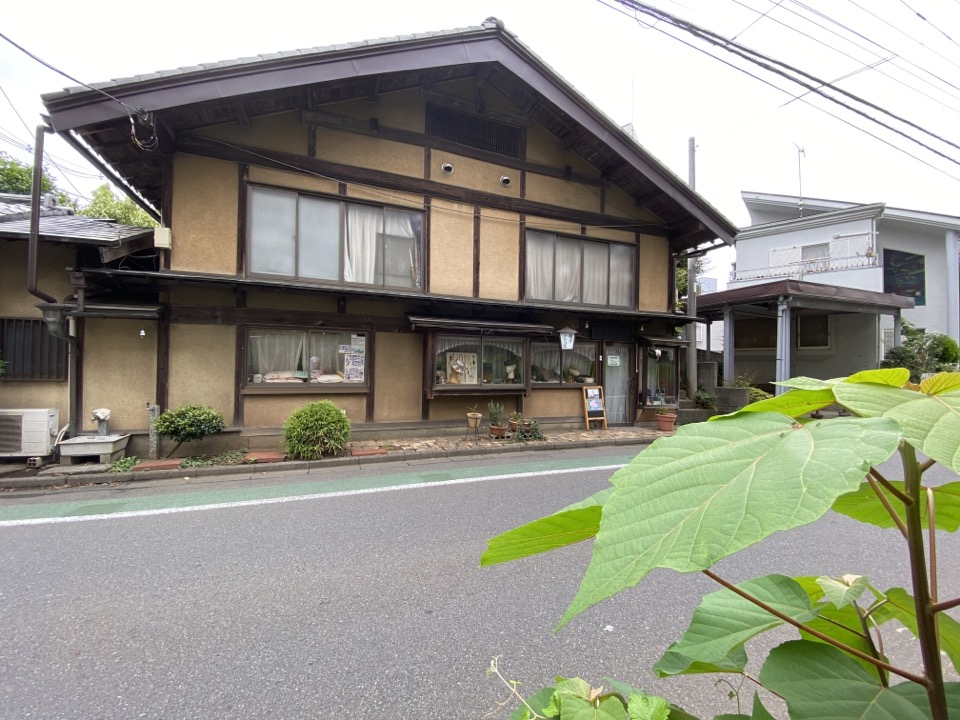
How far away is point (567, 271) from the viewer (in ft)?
39.8

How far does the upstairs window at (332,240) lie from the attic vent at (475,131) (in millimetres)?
2110

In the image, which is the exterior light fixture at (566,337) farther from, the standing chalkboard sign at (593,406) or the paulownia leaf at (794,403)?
the paulownia leaf at (794,403)

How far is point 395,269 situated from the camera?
34.0 ft

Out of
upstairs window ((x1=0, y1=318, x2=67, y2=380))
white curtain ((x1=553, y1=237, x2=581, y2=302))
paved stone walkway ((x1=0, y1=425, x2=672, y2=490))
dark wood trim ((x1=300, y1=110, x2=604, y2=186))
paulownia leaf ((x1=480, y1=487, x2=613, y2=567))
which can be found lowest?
paved stone walkway ((x1=0, y1=425, x2=672, y2=490))

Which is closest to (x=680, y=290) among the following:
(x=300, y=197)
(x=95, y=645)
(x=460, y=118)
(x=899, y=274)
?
(x=899, y=274)

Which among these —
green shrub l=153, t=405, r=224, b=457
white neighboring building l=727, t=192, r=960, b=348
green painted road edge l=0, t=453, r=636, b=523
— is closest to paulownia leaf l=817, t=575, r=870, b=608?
green painted road edge l=0, t=453, r=636, b=523

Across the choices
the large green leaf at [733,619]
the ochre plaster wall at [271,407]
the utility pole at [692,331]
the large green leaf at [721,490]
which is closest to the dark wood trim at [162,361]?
the ochre plaster wall at [271,407]

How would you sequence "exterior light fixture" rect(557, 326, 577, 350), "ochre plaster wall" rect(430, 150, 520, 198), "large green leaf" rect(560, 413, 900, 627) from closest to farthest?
"large green leaf" rect(560, 413, 900, 627) < "ochre plaster wall" rect(430, 150, 520, 198) < "exterior light fixture" rect(557, 326, 577, 350)

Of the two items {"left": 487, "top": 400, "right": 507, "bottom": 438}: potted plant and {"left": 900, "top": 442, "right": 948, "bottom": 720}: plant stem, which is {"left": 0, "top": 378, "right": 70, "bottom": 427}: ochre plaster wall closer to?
{"left": 487, "top": 400, "right": 507, "bottom": 438}: potted plant

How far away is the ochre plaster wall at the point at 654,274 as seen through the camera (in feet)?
42.6

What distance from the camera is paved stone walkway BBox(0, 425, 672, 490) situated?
686cm

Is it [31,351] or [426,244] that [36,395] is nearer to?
[31,351]

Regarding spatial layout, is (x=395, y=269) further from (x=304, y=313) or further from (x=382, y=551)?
(x=382, y=551)

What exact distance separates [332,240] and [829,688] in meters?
10.2
